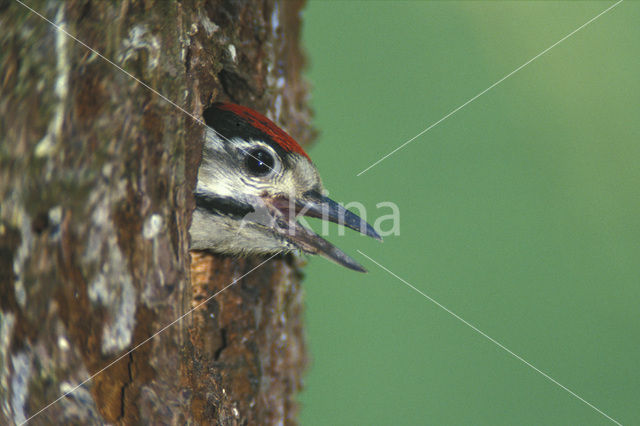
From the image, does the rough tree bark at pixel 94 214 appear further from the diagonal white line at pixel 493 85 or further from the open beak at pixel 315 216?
the diagonal white line at pixel 493 85

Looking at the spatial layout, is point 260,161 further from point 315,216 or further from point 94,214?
point 94,214

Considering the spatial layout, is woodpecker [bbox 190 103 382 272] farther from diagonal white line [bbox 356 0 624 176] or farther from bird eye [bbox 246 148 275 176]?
diagonal white line [bbox 356 0 624 176]

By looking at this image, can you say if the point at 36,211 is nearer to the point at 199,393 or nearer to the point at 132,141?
Result: the point at 132,141

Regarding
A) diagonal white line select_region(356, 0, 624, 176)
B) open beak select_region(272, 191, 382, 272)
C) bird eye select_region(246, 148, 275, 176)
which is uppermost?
diagonal white line select_region(356, 0, 624, 176)

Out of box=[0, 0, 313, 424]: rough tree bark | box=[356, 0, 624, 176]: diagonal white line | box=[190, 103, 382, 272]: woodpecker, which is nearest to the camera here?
box=[0, 0, 313, 424]: rough tree bark

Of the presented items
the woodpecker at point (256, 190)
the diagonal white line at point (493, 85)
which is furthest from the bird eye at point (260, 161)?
the diagonal white line at point (493, 85)

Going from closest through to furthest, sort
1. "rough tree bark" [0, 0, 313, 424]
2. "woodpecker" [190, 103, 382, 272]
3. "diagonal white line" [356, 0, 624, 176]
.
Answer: "rough tree bark" [0, 0, 313, 424] < "woodpecker" [190, 103, 382, 272] < "diagonal white line" [356, 0, 624, 176]

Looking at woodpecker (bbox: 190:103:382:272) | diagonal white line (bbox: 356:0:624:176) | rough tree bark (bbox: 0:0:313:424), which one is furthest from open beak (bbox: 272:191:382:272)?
rough tree bark (bbox: 0:0:313:424)

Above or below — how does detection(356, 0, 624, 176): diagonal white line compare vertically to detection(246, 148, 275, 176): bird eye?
above

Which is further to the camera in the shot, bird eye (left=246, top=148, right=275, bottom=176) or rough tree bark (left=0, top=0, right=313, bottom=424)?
bird eye (left=246, top=148, right=275, bottom=176)
